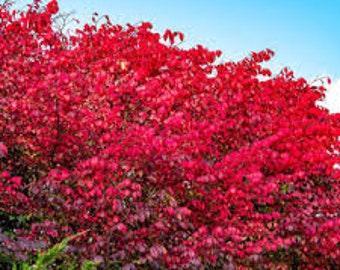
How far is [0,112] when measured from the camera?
9.39 m

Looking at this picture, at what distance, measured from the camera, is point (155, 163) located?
29.3ft

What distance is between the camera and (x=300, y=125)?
502 inches

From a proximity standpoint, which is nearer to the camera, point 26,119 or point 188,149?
point 26,119

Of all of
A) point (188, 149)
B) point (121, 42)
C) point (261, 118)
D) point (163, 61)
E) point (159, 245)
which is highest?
point (121, 42)

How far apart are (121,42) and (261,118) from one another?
15.2 ft

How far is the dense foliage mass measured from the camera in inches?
342

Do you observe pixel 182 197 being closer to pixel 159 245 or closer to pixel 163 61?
pixel 159 245

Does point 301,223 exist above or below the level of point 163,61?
below

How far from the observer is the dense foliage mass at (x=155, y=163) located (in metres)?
8.68

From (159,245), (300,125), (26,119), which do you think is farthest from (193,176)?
(300,125)

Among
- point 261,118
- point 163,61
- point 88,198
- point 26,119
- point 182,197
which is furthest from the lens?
point 163,61

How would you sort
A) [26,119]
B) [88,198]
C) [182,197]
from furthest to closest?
[182,197] → [26,119] → [88,198]

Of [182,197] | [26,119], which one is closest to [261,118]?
[182,197]

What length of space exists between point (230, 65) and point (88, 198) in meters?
7.09
